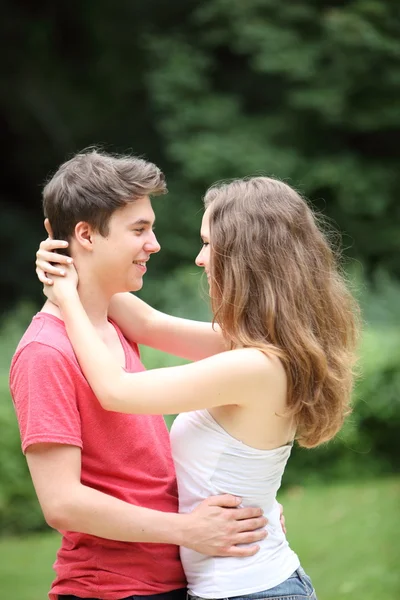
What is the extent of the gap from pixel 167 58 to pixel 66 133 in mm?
→ 2834

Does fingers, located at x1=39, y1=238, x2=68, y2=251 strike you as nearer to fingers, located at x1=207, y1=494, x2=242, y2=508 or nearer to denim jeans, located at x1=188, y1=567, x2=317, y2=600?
fingers, located at x1=207, y1=494, x2=242, y2=508

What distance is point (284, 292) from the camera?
265 cm

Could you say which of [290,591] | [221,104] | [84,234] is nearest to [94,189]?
[84,234]

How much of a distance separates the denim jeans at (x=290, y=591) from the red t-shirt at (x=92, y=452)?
0.20 m

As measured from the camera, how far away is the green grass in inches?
233

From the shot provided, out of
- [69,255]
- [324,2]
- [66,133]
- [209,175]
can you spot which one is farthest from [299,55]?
[69,255]

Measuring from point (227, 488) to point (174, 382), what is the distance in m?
0.39

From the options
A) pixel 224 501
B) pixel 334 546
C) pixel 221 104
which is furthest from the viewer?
pixel 221 104

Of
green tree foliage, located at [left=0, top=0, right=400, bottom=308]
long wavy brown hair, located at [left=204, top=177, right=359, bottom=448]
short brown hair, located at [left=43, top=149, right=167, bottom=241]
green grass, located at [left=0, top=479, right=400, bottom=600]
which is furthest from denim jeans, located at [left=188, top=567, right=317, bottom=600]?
green tree foliage, located at [left=0, top=0, right=400, bottom=308]

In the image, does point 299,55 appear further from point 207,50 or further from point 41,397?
point 41,397

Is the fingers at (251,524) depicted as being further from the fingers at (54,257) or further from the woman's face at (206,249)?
the fingers at (54,257)

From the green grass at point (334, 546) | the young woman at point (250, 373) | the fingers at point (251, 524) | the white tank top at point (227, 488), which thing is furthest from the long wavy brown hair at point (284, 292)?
the green grass at point (334, 546)

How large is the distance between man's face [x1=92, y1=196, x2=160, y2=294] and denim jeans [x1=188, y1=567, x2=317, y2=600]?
38.7 inches

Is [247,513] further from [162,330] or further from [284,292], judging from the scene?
[162,330]
